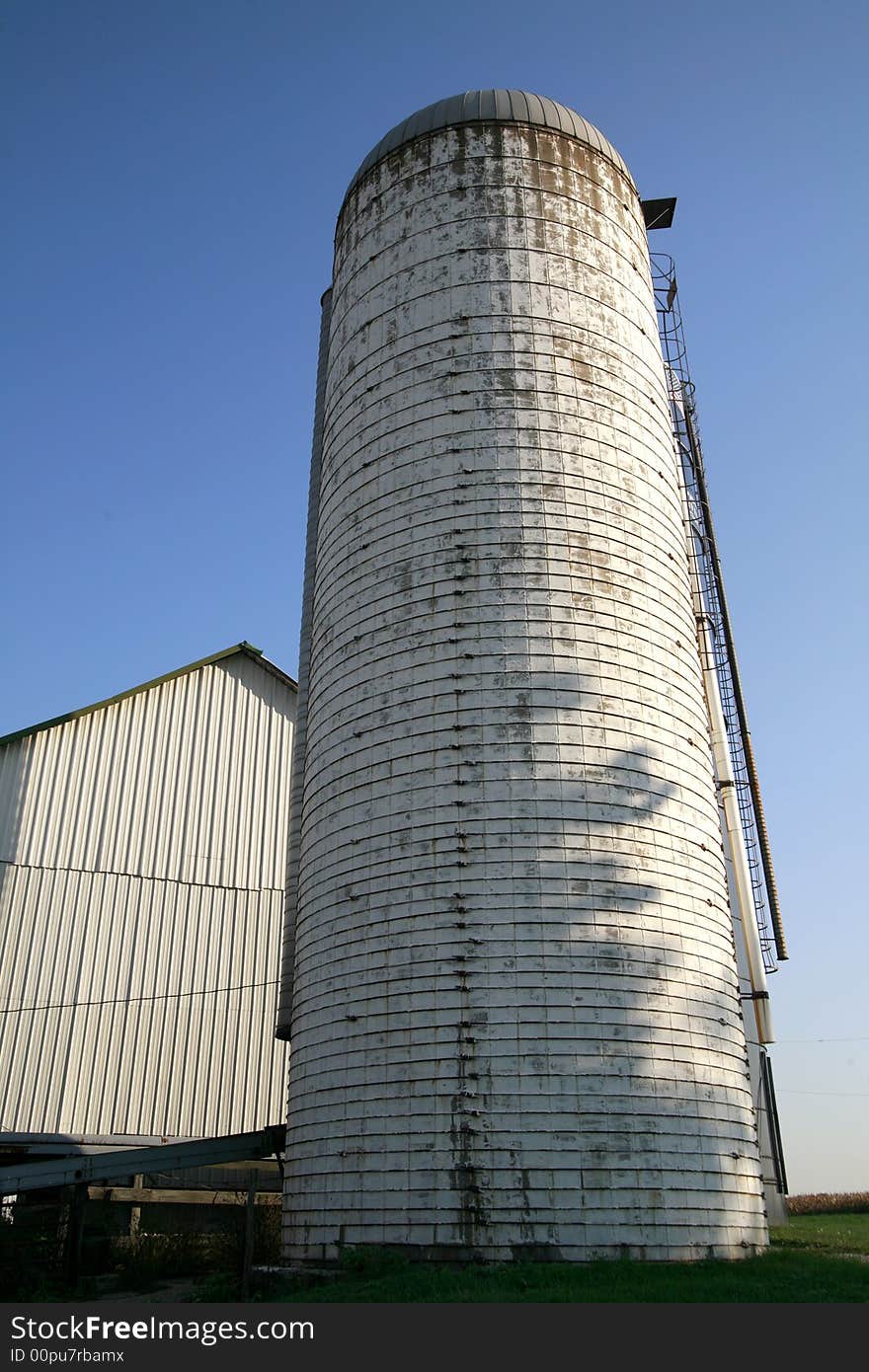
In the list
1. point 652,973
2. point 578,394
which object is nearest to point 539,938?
point 652,973

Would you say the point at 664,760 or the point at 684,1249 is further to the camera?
the point at 664,760

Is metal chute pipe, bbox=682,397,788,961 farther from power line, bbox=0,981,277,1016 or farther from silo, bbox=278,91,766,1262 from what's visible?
power line, bbox=0,981,277,1016

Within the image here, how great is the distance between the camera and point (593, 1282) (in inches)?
429

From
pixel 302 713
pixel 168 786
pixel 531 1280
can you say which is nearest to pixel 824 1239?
pixel 531 1280

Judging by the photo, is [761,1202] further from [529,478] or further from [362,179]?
[362,179]

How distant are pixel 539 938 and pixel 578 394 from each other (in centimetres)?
864

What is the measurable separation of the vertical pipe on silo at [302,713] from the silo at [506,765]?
11 cm

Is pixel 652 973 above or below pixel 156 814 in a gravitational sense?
below

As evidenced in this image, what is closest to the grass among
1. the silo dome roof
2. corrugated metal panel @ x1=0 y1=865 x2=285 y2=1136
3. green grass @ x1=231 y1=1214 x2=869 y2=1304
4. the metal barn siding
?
green grass @ x1=231 y1=1214 x2=869 y2=1304

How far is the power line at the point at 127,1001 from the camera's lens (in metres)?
21.5

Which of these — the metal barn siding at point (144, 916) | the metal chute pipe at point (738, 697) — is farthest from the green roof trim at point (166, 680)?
the metal chute pipe at point (738, 697)

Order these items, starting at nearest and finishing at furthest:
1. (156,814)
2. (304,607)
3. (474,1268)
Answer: (474,1268) < (304,607) < (156,814)

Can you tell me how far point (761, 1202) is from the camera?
1442cm

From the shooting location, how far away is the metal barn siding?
21484 mm
